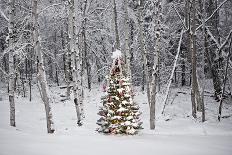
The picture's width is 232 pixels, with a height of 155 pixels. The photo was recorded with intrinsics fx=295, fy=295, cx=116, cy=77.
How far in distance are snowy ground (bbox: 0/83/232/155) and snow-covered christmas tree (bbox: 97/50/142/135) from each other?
48 centimetres

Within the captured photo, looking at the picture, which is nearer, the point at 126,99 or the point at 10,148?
the point at 10,148

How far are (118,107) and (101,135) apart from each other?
1197 millimetres

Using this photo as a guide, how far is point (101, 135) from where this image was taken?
10.8 m

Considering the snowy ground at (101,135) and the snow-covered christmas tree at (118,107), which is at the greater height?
the snow-covered christmas tree at (118,107)

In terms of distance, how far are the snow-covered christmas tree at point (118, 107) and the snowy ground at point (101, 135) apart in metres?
0.48

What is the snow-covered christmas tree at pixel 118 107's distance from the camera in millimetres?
10820

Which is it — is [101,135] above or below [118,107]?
below

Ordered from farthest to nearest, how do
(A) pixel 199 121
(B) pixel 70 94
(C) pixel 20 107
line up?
(B) pixel 70 94
(C) pixel 20 107
(A) pixel 199 121

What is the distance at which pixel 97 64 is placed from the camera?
34.4 meters

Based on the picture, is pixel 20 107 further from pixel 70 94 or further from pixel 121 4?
pixel 121 4

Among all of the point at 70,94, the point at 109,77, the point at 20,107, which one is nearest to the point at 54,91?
the point at 70,94

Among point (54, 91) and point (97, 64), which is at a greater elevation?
point (97, 64)

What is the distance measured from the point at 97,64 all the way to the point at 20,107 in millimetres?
12576

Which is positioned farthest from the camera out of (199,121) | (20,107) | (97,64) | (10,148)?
(97,64)
